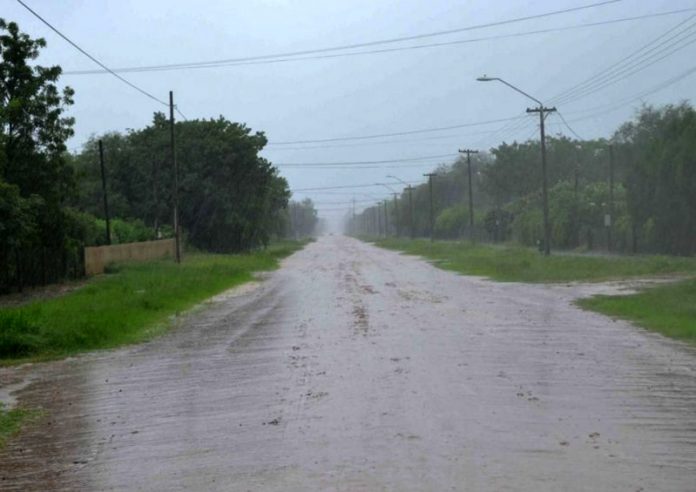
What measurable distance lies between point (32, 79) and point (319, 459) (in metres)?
33.7

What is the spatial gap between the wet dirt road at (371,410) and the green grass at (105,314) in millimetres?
1321

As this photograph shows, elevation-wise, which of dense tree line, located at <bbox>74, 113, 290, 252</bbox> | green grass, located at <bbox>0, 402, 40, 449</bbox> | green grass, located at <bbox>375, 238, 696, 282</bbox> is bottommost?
green grass, located at <bbox>0, 402, 40, 449</bbox>

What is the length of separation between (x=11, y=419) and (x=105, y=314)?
12.6 metres

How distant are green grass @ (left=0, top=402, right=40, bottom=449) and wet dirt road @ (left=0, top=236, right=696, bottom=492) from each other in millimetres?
282

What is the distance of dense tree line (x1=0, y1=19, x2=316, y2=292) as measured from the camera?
39.8m

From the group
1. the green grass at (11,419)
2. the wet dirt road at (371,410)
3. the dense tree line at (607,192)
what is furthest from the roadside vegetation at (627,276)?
the green grass at (11,419)

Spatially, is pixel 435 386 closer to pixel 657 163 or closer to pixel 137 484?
pixel 137 484

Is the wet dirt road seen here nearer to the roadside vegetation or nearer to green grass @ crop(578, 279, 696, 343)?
green grass @ crop(578, 279, 696, 343)

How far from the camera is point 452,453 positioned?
31.4ft

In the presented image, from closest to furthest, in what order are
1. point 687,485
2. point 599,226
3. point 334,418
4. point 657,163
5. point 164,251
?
point 687,485
point 334,418
point 657,163
point 164,251
point 599,226

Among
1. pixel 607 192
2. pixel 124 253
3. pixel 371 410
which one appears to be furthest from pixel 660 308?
pixel 607 192

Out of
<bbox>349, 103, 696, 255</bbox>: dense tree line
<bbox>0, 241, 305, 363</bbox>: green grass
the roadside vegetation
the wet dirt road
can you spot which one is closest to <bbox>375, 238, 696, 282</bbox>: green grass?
the roadside vegetation

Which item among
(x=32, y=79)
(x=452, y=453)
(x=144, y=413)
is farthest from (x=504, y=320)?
(x=32, y=79)

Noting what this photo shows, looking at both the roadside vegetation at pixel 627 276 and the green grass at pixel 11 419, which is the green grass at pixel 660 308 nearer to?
the roadside vegetation at pixel 627 276
